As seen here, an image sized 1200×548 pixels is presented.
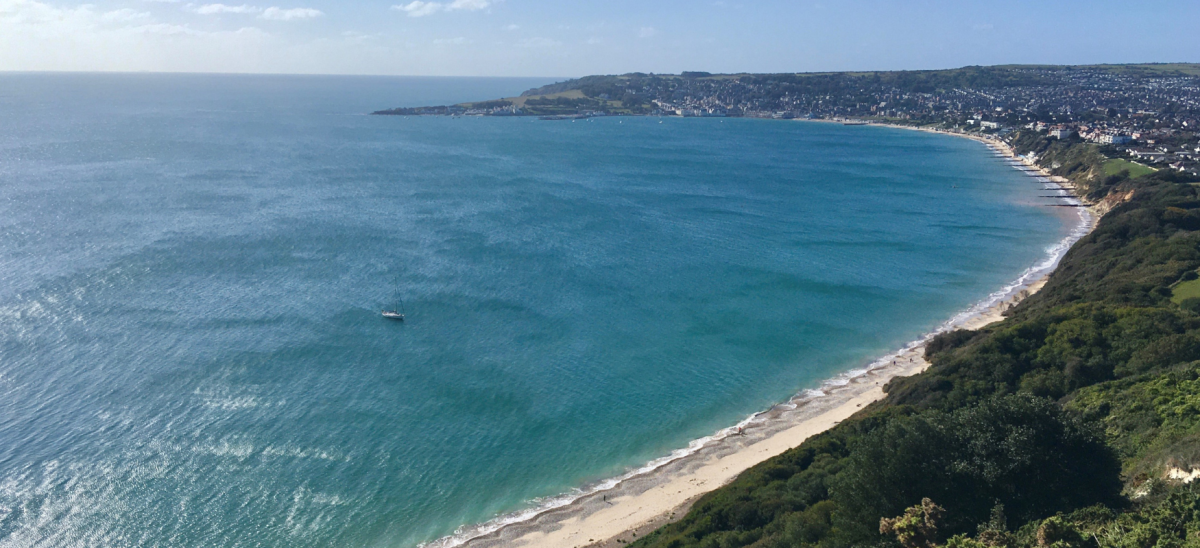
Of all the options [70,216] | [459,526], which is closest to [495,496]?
[459,526]

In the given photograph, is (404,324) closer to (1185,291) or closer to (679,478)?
(679,478)

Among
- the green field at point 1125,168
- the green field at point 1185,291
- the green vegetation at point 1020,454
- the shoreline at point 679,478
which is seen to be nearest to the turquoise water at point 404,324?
the shoreline at point 679,478

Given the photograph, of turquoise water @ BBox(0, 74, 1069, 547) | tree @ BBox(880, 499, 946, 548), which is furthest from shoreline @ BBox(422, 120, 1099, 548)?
tree @ BBox(880, 499, 946, 548)

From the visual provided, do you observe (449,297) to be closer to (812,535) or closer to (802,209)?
(812,535)

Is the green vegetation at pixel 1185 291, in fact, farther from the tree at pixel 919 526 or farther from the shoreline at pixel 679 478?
the tree at pixel 919 526

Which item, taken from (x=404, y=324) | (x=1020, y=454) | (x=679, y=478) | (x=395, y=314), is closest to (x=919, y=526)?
(x=1020, y=454)

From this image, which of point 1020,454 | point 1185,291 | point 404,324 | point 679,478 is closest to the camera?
point 1020,454

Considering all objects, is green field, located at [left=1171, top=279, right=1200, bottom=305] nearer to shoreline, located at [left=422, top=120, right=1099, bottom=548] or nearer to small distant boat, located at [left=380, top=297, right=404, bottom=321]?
shoreline, located at [left=422, top=120, right=1099, bottom=548]
